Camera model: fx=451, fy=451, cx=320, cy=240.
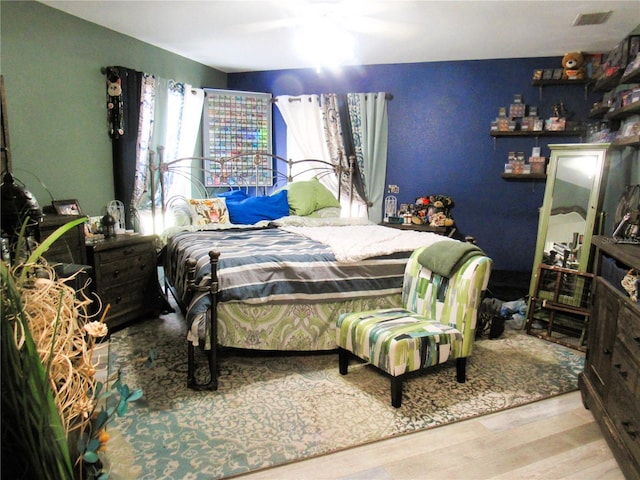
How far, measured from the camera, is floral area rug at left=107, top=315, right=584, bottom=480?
2.00 meters

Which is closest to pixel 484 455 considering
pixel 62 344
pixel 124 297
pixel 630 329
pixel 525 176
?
pixel 630 329

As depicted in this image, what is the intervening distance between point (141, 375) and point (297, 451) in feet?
3.91

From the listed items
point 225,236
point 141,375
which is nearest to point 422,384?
point 141,375

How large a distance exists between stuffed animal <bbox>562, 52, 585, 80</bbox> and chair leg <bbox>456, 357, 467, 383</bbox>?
3163mm

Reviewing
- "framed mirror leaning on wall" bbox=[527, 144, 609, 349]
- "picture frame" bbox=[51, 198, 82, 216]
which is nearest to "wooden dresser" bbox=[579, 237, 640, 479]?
"framed mirror leaning on wall" bbox=[527, 144, 609, 349]

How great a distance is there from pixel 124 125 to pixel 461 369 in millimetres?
3352

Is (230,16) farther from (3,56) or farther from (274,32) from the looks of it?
(3,56)

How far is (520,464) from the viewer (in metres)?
1.95

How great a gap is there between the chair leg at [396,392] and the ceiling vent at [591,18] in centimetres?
298

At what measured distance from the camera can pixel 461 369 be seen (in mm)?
2668

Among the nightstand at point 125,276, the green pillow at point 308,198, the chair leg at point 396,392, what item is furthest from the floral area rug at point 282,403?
the green pillow at point 308,198

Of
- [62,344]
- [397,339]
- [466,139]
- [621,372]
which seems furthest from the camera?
[466,139]

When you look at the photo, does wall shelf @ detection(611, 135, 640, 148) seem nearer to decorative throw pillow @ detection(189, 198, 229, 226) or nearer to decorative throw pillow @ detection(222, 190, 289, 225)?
decorative throw pillow @ detection(222, 190, 289, 225)

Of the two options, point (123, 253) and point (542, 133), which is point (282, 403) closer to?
point (123, 253)
